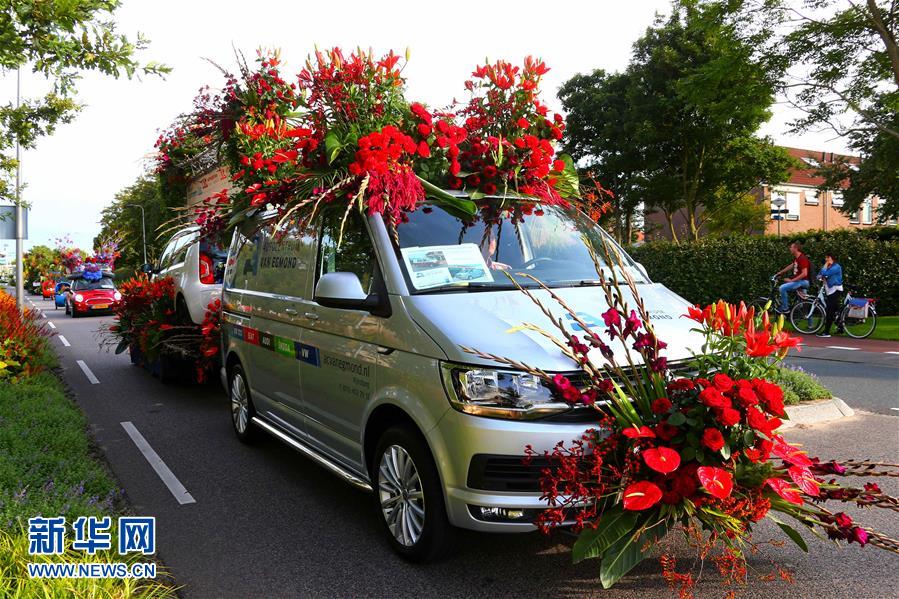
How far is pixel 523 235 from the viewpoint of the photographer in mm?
4574

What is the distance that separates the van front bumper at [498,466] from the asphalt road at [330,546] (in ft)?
1.71

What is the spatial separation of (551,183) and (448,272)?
146 centimetres

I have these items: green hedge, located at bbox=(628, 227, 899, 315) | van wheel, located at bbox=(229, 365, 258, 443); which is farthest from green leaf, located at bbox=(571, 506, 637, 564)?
green hedge, located at bbox=(628, 227, 899, 315)

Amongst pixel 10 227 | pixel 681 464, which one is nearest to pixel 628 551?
pixel 681 464

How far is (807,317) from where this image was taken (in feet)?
51.8

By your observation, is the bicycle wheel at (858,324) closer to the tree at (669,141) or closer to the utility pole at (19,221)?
the tree at (669,141)

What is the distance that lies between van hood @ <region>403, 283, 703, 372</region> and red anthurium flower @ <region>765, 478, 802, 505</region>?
69cm

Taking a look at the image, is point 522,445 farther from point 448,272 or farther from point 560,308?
point 448,272

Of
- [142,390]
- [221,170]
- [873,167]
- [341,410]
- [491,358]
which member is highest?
[873,167]

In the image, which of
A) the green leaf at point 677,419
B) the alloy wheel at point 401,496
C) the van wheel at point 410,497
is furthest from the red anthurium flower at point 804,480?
the alloy wheel at point 401,496

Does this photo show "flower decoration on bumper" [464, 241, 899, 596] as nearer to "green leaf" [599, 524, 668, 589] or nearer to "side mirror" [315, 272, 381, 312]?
"green leaf" [599, 524, 668, 589]

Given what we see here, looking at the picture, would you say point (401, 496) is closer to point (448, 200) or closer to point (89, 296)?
point (448, 200)

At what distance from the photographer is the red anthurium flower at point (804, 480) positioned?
2957 mm

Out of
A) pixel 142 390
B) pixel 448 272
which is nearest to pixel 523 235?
pixel 448 272
